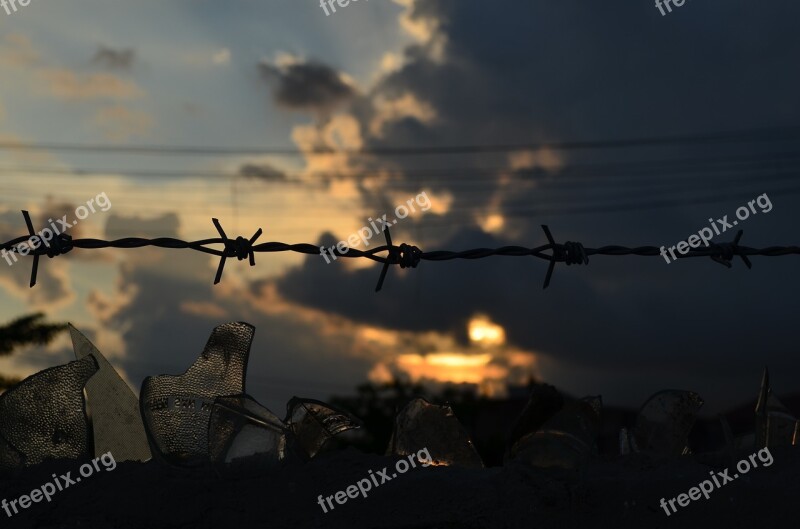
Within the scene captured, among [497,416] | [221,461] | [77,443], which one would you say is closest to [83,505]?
[77,443]

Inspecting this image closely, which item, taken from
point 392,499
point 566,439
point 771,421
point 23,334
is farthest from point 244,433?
point 23,334

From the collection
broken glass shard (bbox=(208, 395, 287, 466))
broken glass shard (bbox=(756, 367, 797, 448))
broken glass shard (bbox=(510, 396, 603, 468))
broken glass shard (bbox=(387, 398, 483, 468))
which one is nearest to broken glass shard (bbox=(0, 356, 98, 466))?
broken glass shard (bbox=(208, 395, 287, 466))

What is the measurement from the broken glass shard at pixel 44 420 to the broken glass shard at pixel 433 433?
2.31 ft

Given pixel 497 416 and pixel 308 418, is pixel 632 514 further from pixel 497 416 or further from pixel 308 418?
pixel 497 416

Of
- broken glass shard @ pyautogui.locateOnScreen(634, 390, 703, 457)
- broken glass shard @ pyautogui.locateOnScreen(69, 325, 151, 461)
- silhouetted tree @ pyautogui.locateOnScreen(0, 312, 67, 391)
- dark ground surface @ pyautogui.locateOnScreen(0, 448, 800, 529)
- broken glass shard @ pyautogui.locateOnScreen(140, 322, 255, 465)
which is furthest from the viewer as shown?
silhouetted tree @ pyautogui.locateOnScreen(0, 312, 67, 391)

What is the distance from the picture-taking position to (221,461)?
181cm

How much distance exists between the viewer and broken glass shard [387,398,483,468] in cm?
201

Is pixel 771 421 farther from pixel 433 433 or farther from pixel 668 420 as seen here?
pixel 433 433

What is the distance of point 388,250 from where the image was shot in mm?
2266

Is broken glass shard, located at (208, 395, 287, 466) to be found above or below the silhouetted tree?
below

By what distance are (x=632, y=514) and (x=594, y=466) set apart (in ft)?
0.49

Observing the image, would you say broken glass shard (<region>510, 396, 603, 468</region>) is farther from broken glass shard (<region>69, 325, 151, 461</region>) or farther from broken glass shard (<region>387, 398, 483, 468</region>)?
broken glass shard (<region>69, 325, 151, 461</region>)

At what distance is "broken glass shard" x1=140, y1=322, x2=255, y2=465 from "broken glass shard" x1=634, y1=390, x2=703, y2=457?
101 centimetres

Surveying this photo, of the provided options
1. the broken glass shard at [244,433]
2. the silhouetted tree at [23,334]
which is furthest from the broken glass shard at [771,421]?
the silhouetted tree at [23,334]
